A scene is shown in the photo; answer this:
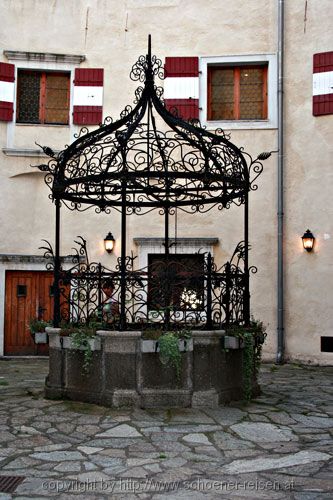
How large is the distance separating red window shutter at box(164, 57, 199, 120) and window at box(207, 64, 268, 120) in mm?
345

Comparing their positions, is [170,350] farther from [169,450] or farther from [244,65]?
[244,65]

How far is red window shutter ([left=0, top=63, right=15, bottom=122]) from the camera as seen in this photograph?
1360 cm

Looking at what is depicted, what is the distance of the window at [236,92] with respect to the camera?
1381 cm

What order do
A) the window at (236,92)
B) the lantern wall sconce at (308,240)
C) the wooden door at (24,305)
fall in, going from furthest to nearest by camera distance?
the window at (236,92)
the wooden door at (24,305)
the lantern wall sconce at (308,240)

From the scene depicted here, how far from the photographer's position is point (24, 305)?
13.7 m

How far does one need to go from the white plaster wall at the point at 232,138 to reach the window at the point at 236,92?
0.42m

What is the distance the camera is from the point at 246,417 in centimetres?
723

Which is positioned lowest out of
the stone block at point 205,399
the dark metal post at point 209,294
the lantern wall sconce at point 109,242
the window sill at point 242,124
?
the stone block at point 205,399

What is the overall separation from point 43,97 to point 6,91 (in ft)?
2.57

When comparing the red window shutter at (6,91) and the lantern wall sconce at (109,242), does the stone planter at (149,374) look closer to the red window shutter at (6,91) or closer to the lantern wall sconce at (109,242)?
the lantern wall sconce at (109,242)

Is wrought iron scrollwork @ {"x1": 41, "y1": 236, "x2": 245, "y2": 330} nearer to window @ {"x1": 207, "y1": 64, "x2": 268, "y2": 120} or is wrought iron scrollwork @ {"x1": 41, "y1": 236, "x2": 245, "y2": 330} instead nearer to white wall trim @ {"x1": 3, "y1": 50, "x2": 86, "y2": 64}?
window @ {"x1": 207, "y1": 64, "x2": 268, "y2": 120}

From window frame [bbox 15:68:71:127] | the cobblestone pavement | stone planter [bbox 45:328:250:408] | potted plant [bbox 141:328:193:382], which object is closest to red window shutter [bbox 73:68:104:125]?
window frame [bbox 15:68:71:127]

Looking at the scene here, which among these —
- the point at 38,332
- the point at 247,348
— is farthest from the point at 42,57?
the point at 247,348

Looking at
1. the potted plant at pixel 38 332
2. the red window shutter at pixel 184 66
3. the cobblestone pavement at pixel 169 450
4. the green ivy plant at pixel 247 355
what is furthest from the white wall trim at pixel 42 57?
the green ivy plant at pixel 247 355
